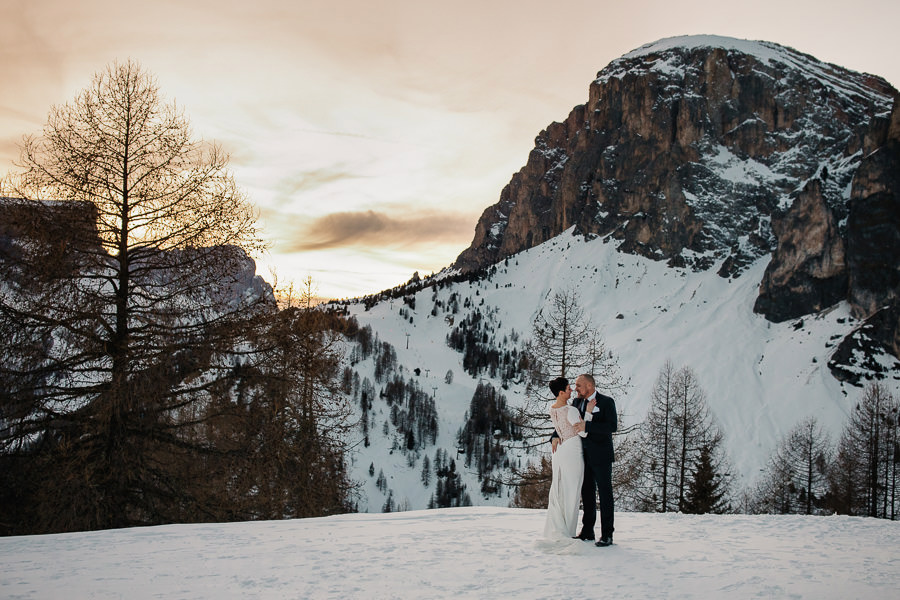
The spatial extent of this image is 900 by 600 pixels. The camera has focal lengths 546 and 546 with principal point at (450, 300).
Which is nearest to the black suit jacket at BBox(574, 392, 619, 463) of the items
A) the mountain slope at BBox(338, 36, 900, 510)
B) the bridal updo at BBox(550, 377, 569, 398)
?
the bridal updo at BBox(550, 377, 569, 398)

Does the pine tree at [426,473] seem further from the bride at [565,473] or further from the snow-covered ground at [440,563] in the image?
the bride at [565,473]

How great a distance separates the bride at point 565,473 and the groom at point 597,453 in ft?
0.38

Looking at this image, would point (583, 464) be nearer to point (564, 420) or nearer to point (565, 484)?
point (565, 484)

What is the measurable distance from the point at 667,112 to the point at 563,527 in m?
208

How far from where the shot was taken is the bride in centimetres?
720

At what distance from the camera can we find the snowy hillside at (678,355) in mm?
75250

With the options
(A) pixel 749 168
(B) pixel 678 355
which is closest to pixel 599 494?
(B) pixel 678 355

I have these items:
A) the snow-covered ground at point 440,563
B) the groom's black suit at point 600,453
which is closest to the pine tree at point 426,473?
the snow-covered ground at point 440,563

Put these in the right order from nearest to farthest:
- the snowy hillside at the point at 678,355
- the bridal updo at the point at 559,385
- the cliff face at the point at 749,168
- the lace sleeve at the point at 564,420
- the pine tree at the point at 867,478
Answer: the lace sleeve at the point at 564,420 < the bridal updo at the point at 559,385 < the pine tree at the point at 867,478 < the snowy hillside at the point at 678,355 < the cliff face at the point at 749,168

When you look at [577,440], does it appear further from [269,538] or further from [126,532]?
[126,532]

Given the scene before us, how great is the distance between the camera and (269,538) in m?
7.34

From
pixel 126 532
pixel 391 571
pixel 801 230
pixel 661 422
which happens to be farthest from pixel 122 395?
pixel 801 230

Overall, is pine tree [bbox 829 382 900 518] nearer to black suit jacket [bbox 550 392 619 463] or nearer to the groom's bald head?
black suit jacket [bbox 550 392 619 463]

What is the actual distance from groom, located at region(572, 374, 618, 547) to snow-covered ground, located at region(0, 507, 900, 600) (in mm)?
305
